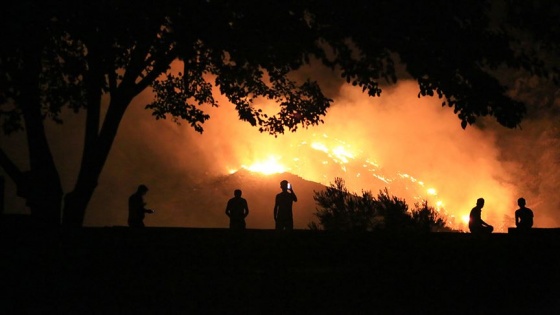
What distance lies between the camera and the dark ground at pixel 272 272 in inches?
380

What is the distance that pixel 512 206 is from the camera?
70625mm

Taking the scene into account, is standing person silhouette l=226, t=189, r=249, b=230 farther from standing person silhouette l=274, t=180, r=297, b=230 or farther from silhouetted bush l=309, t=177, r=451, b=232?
silhouetted bush l=309, t=177, r=451, b=232

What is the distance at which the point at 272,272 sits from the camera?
10.2 m

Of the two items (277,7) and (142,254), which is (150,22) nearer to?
(277,7)

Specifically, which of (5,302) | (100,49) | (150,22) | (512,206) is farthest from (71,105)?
(512,206)

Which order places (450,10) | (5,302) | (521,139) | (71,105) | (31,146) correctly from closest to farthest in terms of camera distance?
1. (5,302)
2. (450,10)
3. (31,146)
4. (71,105)
5. (521,139)

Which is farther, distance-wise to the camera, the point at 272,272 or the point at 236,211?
the point at 236,211

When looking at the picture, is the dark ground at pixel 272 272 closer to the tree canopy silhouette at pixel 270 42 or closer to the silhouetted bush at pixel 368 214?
the tree canopy silhouette at pixel 270 42

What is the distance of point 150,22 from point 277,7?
2249 millimetres

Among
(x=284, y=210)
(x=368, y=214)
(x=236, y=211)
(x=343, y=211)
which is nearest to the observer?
(x=236, y=211)

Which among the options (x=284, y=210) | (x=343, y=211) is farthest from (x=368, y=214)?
(x=284, y=210)

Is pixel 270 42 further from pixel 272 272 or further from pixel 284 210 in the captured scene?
pixel 284 210

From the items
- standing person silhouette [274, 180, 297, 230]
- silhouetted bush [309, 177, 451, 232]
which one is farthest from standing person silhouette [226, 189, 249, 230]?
silhouetted bush [309, 177, 451, 232]

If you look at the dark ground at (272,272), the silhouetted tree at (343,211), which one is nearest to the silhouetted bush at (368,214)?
the silhouetted tree at (343,211)
